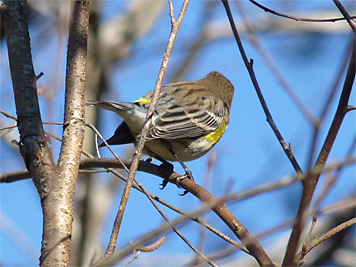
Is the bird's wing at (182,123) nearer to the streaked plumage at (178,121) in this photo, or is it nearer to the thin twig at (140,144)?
the streaked plumage at (178,121)

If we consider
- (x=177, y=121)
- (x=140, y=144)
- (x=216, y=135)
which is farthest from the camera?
(x=216, y=135)

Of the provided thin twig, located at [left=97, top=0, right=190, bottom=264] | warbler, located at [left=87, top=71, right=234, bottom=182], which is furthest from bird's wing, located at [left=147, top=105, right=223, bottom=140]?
thin twig, located at [left=97, top=0, right=190, bottom=264]

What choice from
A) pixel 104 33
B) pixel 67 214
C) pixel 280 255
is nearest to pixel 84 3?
pixel 67 214

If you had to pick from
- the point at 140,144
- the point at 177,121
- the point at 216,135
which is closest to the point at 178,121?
the point at 177,121

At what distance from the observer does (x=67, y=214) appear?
227 centimetres

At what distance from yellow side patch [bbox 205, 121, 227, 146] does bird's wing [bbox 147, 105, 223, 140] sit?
0.16 ft

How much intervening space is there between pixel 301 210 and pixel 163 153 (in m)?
3.72

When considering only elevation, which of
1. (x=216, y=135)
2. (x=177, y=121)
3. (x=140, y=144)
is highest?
(x=216, y=135)

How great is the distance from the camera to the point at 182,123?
5168mm

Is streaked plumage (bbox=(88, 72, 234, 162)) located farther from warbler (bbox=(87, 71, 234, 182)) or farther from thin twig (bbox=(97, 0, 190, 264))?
thin twig (bbox=(97, 0, 190, 264))

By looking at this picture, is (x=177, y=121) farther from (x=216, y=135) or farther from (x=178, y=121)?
(x=216, y=135)

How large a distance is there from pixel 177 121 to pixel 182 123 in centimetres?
7

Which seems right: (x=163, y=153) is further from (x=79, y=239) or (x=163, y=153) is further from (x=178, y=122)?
(x=79, y=239)

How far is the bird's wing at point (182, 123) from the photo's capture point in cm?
472
